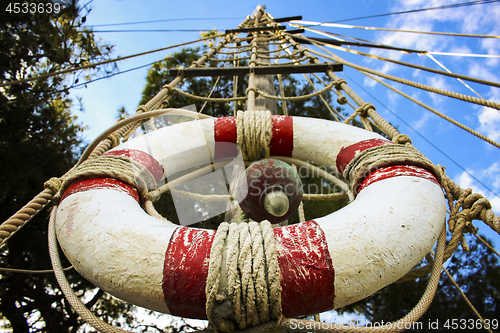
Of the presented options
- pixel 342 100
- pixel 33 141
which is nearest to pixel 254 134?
pixel 342 100

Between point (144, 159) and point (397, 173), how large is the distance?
0.76 meters

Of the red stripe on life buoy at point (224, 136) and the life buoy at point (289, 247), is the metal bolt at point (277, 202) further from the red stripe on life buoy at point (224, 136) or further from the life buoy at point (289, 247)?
the red stripe on life buoy at point (224, 136)

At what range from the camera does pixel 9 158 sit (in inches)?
116

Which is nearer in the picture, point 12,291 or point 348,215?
point 348,215

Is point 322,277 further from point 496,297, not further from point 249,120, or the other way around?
point 496,297

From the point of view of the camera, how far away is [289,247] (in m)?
0.64

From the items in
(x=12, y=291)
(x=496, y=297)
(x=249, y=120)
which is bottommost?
(x=496, y=297)

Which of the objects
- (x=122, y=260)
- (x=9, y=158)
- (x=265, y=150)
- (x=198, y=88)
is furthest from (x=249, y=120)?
(x=198, y=88)

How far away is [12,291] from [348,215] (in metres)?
3.41

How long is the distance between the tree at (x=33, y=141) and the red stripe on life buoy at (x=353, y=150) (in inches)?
114

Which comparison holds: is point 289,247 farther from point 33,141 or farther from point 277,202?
point 33,141

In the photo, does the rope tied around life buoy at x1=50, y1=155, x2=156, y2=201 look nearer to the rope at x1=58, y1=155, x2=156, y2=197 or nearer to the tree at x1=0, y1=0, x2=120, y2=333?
the rope at x1=58, y1=155, x2=156, y2=197

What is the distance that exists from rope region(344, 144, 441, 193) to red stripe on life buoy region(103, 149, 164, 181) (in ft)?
2.04

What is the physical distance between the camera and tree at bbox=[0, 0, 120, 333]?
2.88 meters
